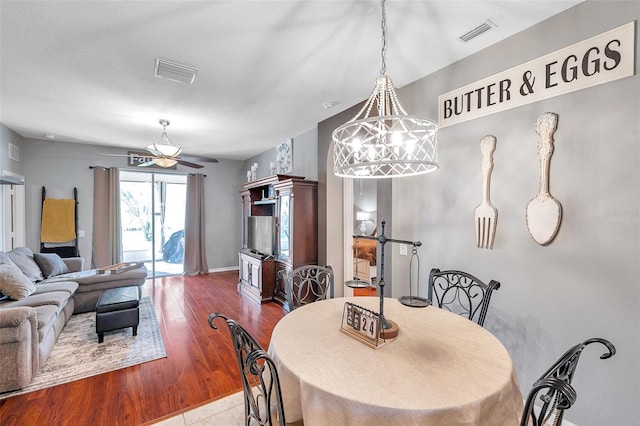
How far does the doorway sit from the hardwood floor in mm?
3075

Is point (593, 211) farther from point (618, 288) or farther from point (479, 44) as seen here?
point (479, 44)

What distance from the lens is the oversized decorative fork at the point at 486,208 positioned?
2.18 m

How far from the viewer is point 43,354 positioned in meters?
2.59

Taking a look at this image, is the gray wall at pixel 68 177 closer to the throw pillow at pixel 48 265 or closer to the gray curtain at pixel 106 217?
the gray curtain at pixel 106 217

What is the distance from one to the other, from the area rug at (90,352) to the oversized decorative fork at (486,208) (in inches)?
125

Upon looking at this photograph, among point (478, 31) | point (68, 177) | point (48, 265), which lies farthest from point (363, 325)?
point (68, 177)

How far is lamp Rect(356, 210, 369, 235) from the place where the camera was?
22.7 ft

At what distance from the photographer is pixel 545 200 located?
6.18 feet

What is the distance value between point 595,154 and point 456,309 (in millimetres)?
1495

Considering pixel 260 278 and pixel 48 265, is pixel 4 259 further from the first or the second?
pixel 260 278

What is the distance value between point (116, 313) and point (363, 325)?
2993 millimetres

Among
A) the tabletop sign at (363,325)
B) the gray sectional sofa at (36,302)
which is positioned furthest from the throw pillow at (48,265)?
the tabletop sign at (363,325)

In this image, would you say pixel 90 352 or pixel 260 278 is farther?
pixel 260 278

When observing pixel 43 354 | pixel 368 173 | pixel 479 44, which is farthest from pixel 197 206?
pixel 479 44
